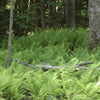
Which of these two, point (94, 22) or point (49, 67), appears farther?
point (94, 22)

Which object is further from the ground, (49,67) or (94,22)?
(94,22)

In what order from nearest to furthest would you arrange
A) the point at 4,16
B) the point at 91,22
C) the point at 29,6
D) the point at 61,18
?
the point at 91,22, the point at 4,16, the point at 29,6, the point at 61,18

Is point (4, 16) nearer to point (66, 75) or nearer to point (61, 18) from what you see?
point (66, 75)

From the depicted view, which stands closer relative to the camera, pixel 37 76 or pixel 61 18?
pixel 37 76

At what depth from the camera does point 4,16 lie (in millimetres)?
7793

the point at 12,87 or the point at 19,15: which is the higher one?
the point at 19,15

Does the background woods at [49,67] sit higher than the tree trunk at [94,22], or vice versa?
the tree trunk at [94,22]

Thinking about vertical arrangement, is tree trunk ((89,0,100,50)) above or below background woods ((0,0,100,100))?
above

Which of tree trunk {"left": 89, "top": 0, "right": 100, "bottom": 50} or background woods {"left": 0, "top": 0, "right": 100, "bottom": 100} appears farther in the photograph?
tree trunk {"left": 89, "top": 0, "right": 100, "bottom": 50}

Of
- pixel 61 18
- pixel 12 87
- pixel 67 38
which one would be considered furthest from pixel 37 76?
pixel 61 18

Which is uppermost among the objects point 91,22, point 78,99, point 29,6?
point 29,6

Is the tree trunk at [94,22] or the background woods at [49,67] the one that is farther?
the tree trunk at [94,22]

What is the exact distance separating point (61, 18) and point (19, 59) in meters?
8.94

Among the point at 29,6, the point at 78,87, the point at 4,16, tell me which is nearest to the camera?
the point at 78,87
